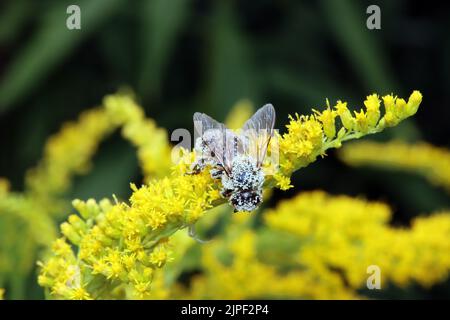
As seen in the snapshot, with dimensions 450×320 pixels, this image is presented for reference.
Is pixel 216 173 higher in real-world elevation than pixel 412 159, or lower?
lower

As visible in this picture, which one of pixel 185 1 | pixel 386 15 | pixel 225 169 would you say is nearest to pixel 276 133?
pixel 225 169

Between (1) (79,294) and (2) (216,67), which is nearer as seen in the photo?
(1) (79,294)

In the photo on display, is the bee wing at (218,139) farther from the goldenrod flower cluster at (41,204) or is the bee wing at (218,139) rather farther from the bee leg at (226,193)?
the goldenrod flower cluster at (41,204)

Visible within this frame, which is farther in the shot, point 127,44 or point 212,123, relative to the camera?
point 127,44

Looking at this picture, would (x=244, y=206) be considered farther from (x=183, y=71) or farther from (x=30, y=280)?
(x=183, y=71)

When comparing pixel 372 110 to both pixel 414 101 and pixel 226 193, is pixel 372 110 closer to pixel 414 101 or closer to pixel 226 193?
pixel 414 101

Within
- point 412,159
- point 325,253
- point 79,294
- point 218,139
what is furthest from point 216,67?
point 79,294

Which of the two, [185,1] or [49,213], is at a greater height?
[185,1]
